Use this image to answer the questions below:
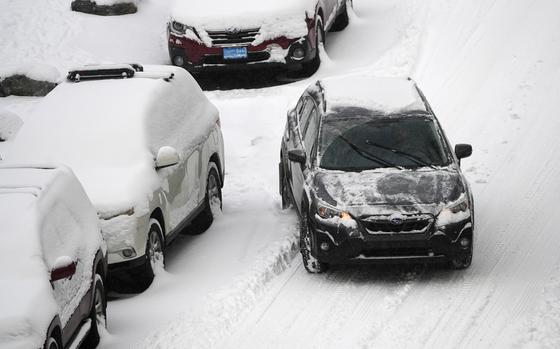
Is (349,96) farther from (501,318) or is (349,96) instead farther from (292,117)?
(501,318)

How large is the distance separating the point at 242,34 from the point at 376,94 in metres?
5.66

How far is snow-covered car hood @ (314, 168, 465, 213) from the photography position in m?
10.3

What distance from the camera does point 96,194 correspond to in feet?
33.3

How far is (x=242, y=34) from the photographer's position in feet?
56.1

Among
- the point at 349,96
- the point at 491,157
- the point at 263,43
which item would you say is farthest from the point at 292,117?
the point at 263,43

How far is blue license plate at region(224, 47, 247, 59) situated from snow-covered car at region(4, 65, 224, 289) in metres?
4.31

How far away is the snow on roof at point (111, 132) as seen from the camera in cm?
1039

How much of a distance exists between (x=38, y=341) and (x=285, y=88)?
10643mm

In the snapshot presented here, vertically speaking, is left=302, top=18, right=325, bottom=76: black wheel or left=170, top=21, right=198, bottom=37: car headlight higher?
left=170, top=21, right=198, bottom=37: car headlight

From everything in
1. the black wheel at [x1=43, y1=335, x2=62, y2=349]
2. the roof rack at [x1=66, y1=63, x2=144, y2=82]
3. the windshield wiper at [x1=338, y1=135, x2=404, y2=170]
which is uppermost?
A: the black wheel at [x1=43, y1=335, x2=62, y2=349]

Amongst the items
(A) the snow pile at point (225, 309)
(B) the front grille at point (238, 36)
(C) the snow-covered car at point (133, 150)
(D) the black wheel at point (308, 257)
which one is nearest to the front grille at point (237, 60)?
(B) the front grille at point (238, 36)

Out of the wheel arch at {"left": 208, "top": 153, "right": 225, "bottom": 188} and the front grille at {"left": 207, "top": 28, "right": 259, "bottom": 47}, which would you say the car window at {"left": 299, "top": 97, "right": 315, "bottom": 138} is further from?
the front grille at {"left": 207, "top": 28, "right": 259, "bottom": 47}

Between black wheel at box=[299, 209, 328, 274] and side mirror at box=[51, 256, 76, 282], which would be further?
black wheel at box=[299, 209, 328, 274]

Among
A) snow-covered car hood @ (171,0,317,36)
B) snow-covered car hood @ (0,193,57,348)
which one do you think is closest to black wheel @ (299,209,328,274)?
snow-covered car hood @ (0,193,57,348)
